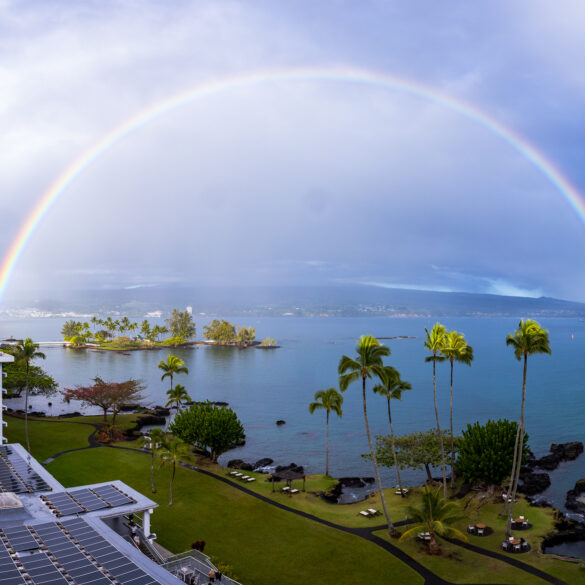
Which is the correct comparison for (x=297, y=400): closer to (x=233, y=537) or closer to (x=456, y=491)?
(x=456, y=491)

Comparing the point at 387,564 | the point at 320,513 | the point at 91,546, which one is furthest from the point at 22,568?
the point at 320,513

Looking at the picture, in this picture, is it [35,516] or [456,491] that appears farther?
[456,491]

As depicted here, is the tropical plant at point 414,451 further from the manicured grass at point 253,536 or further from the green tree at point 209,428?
the green tree at point 209,428

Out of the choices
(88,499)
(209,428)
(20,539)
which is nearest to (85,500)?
(88,499)

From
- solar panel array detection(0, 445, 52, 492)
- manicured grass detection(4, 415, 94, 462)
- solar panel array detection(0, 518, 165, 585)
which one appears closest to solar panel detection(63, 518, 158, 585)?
solar panel array detection(0, 518, 165, 585)

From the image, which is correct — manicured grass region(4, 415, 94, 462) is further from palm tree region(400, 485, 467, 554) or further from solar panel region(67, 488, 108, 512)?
palm tree region(400, 485, 467, 554)

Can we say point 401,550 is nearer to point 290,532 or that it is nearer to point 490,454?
point 290,532
